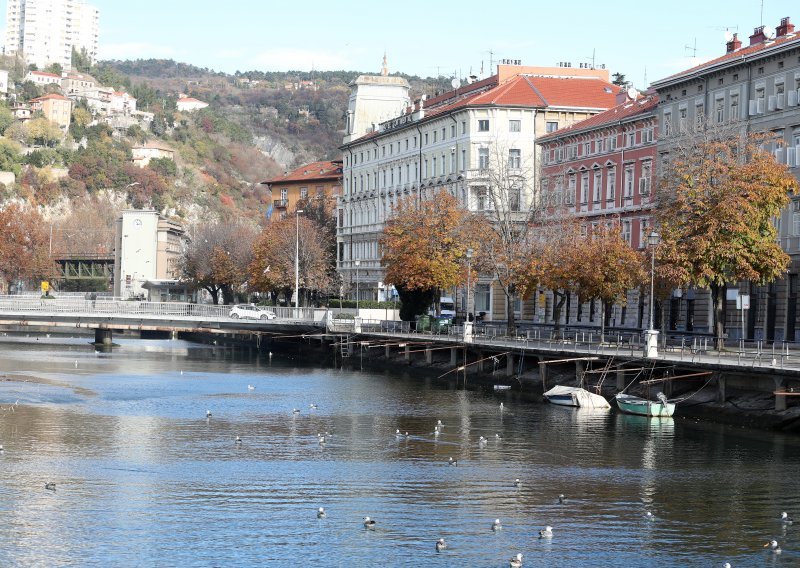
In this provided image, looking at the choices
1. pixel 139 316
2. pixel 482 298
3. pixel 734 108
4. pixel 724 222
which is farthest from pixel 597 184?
pixel 139 316

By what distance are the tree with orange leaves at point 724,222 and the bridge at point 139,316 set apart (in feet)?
152

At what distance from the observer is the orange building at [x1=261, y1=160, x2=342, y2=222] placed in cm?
16970

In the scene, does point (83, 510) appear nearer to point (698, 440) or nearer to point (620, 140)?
point (698, 440)

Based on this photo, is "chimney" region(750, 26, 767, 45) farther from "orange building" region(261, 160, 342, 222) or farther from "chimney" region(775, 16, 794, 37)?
"orange building" region(261, 160, 342, 222)

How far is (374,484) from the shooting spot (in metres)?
43.0

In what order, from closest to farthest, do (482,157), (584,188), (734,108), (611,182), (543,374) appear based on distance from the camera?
1. (543,374)
2. (734,108)
3. (611,182)
4. (584,188)
5. (482,157)

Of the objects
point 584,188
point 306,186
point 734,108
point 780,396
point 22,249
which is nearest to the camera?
point 780,396

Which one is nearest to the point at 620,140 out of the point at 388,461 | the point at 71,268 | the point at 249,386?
the point at 249,386

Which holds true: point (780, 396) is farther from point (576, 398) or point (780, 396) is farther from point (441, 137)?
point (441, 137)

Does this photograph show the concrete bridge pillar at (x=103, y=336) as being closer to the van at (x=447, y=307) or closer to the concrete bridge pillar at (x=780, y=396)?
the van at (x=447, y=307)

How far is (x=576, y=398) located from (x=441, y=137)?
2534 inches

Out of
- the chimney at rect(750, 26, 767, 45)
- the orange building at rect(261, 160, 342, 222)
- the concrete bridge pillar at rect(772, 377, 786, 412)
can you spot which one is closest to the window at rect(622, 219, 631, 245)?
the chimney at rect(750, 26, 767, 45)

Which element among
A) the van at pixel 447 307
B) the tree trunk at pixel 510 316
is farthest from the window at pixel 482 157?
the tree trunk at pixel 510 316

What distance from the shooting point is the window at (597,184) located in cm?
10269
